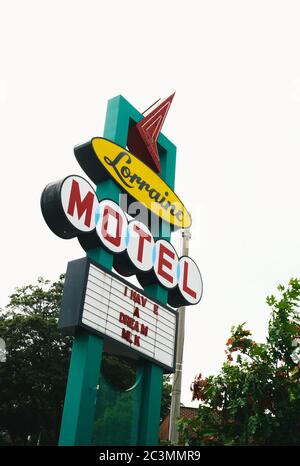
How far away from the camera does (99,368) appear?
349 inches

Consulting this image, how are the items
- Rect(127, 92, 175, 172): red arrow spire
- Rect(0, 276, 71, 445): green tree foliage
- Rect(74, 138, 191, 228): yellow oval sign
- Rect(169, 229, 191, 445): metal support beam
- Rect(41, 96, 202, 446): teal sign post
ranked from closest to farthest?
Rect(41, 96, 202, 446): teal sign post < Rect(74, 138, 191, 228): yellow oval sign < Rect(169, 229, 191, 445): metal support beam < Rect(127, 92, 175, 172): red arrow spire < Rect(0, 276, 71, 445): green tree foliage

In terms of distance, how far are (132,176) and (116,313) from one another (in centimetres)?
303

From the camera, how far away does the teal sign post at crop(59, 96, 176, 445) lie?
326 inches

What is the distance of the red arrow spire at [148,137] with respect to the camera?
12172 millimetres

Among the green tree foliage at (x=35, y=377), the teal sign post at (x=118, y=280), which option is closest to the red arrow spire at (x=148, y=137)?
the teal sign post at (x=118, y=280)

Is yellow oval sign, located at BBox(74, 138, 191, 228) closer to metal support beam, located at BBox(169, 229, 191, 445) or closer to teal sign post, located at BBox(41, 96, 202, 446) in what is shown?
teal sign post, located at BBox(41, 96, 202, 446)

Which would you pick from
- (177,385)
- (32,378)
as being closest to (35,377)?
(32,378)

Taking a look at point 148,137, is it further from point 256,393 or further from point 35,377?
point 35,377

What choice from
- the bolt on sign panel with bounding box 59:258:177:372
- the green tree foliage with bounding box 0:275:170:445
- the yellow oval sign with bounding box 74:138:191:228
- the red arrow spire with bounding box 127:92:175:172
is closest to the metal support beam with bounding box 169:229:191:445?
the bolt on sign panel with bounding box 59:258:177:372

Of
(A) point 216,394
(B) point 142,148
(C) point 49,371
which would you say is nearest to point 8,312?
(C) point 49,371

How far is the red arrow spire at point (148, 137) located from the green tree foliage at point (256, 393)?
4.49 m

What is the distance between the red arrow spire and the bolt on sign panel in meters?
3.56

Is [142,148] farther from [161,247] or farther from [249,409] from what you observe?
[249,409]

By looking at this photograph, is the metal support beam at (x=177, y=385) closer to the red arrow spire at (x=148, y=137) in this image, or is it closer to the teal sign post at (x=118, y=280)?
the teal sign post at (x=118, y=280)
